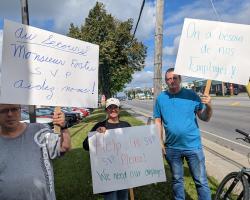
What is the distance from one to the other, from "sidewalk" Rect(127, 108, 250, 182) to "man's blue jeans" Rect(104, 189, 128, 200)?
2.87 metres

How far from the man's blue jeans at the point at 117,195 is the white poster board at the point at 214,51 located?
4.97ft

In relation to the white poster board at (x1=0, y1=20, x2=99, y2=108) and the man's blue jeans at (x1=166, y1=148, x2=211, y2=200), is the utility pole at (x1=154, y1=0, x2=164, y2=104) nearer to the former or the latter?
the man's blue jeans at (x1=166, y1=148, x2=211, y2=200)

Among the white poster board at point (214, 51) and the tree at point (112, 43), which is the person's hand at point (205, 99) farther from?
the tree at point (112, 43)

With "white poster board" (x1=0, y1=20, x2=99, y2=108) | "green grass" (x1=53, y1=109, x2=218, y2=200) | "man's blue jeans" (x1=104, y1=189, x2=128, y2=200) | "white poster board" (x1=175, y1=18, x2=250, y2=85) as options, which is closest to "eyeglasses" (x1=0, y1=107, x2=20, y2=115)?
"white poster board" (x1=0, y1=20, x2=99, y2=108)

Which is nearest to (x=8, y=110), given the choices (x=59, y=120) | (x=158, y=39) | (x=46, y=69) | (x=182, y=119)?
(x=59, y=120)

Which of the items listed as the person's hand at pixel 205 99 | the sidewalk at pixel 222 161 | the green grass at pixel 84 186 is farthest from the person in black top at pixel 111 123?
the sidewalk at pixel 222 161

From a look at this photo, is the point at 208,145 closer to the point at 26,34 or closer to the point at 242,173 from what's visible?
the point at 242,173

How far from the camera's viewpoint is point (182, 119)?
453 centimetres

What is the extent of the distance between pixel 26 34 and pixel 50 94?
53cm

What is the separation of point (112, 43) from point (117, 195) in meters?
24.8

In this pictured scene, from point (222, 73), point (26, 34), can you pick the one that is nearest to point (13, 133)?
point (26, 34)

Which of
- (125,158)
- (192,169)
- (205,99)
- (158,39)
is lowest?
(192,169)

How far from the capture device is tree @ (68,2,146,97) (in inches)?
1158

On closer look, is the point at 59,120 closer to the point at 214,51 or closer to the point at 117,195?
the point at 117,195
